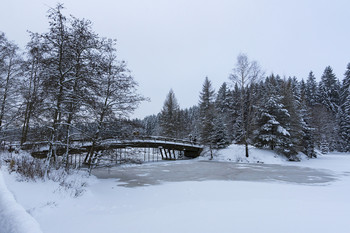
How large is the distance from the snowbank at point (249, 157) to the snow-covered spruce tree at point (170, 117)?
1184 cm

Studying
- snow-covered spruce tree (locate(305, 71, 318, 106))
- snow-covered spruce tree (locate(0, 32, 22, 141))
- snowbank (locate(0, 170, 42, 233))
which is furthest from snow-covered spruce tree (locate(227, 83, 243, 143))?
snowbank (locate(0, 170, 42, 233))

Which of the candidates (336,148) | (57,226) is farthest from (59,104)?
(336,148)

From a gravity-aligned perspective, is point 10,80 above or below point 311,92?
below

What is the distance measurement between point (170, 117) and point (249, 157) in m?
17.6

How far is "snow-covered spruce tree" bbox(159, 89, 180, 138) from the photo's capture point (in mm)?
38469

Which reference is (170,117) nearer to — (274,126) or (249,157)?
(249,157)

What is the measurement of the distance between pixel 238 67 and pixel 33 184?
25.9 m

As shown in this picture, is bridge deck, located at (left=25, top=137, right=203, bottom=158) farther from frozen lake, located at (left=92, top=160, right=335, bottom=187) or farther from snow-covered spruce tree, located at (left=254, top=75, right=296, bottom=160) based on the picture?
snow-covered spruce tree, located at (left=254, top=75, right=296, bottom=160)

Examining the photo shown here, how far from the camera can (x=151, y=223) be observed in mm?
4926

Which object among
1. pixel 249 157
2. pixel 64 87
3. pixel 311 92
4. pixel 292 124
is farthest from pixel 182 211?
pixel 311 92

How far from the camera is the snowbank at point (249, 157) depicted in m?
25.4

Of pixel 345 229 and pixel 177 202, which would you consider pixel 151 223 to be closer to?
pixel 177 202

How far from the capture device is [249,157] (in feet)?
86.8

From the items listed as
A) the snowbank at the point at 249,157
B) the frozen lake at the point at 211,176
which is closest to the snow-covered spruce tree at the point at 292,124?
the snowbank at the point at 249,157
